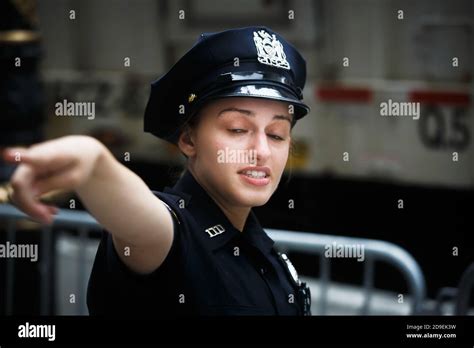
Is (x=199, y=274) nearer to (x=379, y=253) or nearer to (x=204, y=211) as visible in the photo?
(x=204, y=211)

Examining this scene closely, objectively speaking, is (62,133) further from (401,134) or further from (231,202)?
(401,134)

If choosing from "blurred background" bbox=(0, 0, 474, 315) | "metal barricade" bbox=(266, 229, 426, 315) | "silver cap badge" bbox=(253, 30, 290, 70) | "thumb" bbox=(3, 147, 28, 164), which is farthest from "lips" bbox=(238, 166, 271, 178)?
"metal barricade" bbox=(266, 229, 426, 315)

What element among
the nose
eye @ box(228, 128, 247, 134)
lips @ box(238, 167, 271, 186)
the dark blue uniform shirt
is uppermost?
eye @ box(228, 128, 247, 134)

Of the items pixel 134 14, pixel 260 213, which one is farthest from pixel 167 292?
pixel 134 14

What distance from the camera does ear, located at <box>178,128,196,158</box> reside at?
6.24ft

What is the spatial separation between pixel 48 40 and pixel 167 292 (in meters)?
2.67

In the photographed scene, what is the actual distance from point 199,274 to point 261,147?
31 centimetres

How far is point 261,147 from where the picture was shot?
1.87 meters

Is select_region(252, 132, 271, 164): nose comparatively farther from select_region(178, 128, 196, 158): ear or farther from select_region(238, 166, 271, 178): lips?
select_region(178, 128, 196, 158): ear

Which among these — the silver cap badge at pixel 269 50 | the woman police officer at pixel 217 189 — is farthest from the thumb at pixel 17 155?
the silver cap badge at pixel 269 50

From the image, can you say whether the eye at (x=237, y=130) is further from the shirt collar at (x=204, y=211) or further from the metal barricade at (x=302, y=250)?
the metal barricade at (x=302, y=250)

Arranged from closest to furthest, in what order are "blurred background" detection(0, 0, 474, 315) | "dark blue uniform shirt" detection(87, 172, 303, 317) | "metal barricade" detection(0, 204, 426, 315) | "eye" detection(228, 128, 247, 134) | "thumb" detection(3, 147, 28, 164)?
"thumb" detection(3, 147, 28, 164)
"dark blue uniform shirt" detection(87, 172, 303, 317)
"eye" detection(228, 128, 247, 134)
"blurred background" detection(0, 0, 474, 315)
"metal barricade" detection(0, 204, 426, 315)

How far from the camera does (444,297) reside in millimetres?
3924

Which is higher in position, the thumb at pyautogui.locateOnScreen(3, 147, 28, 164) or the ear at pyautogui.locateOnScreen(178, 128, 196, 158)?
the ear at pyautogui.locateOnScreen(178, 128, 196, 158)
